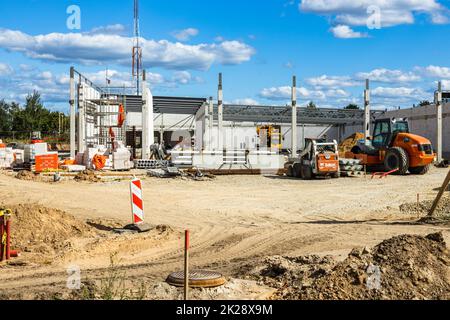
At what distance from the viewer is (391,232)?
13.3m

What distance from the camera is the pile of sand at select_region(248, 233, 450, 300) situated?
286 inches

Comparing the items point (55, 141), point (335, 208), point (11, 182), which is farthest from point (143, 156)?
point (55, 141)

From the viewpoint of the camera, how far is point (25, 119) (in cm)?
6216

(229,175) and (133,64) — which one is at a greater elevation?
(133,64)

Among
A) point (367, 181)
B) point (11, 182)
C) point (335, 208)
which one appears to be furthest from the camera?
point (367, 181)

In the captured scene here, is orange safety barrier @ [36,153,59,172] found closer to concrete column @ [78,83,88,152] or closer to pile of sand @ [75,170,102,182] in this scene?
concrete column @ [78,83,88,152]

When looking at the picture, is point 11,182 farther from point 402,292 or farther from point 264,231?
point 402,292

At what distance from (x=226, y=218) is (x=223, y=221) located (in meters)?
0.55

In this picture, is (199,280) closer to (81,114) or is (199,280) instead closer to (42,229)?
(42,229)

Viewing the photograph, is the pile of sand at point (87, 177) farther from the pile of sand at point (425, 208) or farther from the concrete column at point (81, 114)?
the pile of sand at point (425, 208)

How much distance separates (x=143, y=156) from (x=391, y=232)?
23.1 metres

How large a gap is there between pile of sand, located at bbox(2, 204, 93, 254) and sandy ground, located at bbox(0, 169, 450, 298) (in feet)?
2.27

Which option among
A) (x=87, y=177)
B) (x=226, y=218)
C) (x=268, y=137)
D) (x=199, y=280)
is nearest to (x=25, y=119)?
(x=268, y=137)

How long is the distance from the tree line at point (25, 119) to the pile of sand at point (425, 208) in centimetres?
4935
